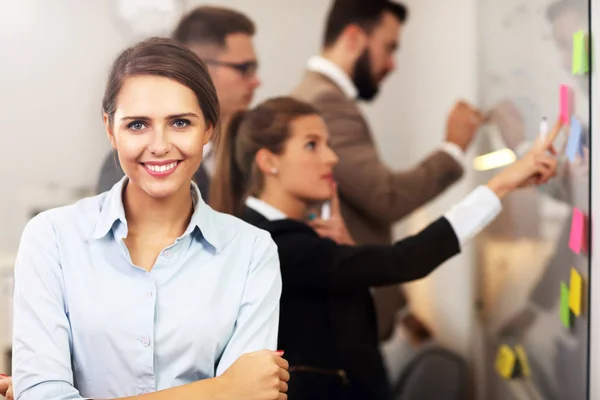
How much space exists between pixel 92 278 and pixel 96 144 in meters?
0.67

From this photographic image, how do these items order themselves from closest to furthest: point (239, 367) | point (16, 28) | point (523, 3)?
point (239, 367), point (16, 28), point (523, 3)

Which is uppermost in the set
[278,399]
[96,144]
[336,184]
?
[96,144]

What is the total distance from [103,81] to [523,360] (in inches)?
60.7

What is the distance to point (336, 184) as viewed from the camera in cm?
224

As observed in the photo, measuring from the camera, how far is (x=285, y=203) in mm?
2111

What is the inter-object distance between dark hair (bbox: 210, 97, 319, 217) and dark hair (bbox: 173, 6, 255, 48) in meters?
0.24

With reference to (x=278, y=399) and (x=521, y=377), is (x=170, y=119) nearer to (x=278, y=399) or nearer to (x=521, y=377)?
(x=278, y=399)

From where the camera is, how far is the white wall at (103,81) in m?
2.09

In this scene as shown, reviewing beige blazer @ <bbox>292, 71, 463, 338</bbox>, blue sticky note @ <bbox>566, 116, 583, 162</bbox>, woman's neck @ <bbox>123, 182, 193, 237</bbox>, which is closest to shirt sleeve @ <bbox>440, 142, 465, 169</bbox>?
beige blazer @ <bbox>292, 71, 463, 338</bbox>

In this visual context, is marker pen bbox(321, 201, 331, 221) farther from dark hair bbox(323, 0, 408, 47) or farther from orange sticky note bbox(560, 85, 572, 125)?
orange sticky note bbox(560, 85, 572, 125)

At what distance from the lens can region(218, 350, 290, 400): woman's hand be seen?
1492 millimetres

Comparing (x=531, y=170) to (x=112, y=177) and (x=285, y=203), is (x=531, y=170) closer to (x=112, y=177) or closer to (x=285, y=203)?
(x=285, y=203)

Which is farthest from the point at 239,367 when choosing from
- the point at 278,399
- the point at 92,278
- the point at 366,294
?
the point at 366,294

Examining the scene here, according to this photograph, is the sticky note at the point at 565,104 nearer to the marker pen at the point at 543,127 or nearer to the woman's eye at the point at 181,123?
the marker pen at the point at 543,127
